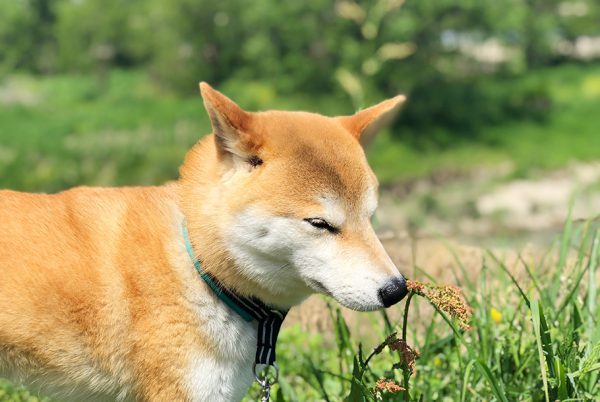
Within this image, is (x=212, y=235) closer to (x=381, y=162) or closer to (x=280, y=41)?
(x=381, y=162)

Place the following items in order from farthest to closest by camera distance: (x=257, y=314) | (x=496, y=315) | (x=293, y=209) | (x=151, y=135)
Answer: (x=151, y=135), (x=496, y=315), (x=257, y=314), (x=293, y=209)

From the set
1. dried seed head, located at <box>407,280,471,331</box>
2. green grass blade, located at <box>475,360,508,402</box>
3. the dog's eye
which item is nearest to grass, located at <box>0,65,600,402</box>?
green grass blade, located at <box>475,360,508,402</box>

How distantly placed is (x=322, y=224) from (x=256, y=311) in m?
0.48

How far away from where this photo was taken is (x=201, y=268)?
288 cm

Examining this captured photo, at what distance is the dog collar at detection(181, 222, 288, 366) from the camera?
2.89 m

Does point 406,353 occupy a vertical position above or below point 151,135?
above

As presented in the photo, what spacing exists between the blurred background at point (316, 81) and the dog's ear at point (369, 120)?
12689 millimetres

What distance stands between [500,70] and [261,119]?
802 inches

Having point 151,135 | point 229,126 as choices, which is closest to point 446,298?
point 229,126

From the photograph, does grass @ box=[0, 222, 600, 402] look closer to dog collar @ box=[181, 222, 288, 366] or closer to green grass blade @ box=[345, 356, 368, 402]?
green grass blade @ box=[345, 356, 368, 402]

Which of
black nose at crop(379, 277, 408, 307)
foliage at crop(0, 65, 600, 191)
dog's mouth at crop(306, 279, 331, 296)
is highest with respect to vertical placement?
black nose at crop(379, 277, 408, 307)

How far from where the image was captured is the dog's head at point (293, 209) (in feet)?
8.89

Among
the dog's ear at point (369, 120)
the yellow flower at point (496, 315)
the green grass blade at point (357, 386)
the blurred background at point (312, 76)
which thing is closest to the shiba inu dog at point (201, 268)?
the dog's ear at point (369, 120)

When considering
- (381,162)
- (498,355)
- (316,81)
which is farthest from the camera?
(316,81)
